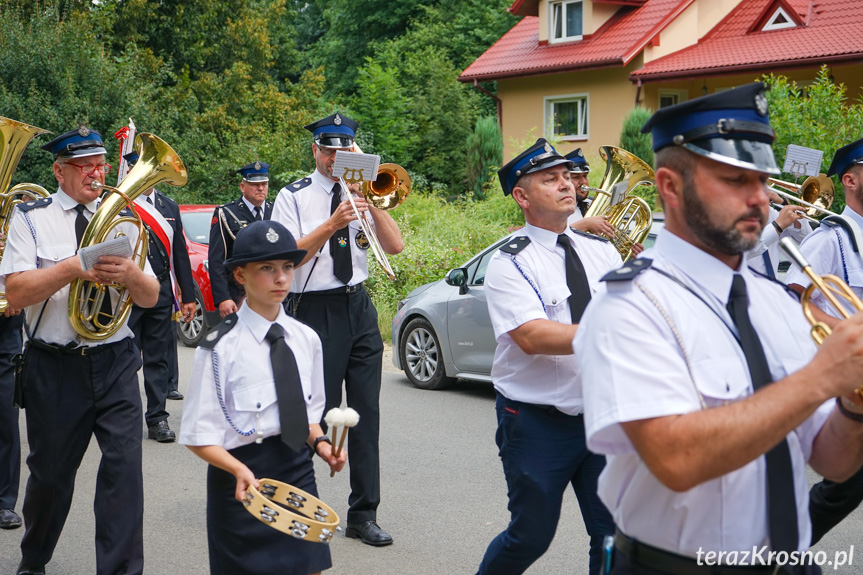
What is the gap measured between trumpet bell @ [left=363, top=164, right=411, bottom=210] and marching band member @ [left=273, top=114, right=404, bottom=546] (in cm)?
8

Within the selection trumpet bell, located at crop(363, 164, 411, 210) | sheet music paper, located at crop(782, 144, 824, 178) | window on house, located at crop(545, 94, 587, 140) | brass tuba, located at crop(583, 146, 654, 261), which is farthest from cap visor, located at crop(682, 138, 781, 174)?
window on house, located at crop(545, 94, 587, 140)

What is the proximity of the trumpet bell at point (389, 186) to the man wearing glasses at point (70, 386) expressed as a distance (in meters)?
1.51

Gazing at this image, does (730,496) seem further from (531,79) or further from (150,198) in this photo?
(531,79)

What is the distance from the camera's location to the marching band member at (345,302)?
552 cm

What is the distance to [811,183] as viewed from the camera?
23.6ft

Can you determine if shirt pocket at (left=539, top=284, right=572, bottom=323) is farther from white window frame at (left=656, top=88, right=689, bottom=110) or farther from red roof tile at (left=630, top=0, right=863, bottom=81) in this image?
white window frame at (left=656, top=88, right=689, bottom=110)

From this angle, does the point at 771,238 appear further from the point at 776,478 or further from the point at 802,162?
the point at 776,478

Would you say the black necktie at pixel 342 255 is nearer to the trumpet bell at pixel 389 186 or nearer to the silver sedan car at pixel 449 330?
the trumpet bell at pixel 389 186

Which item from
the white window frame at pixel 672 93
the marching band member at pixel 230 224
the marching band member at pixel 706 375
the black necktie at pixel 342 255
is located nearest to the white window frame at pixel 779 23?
the white window frame at pixel 672 93

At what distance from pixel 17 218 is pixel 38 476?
4.22ft

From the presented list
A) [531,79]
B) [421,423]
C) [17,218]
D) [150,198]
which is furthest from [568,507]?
[531,79]

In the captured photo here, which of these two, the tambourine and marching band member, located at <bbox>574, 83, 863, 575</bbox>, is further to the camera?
the tambourine

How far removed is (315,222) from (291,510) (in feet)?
8.40

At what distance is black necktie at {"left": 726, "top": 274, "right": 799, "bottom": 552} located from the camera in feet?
7.04
